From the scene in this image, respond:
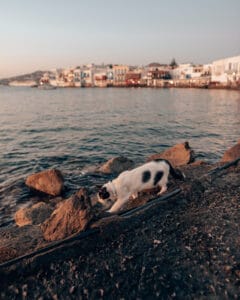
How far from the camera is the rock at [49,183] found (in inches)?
372

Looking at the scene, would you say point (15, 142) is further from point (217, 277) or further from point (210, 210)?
point (217, 277)

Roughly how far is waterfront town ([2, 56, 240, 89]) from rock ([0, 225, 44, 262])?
9885cm

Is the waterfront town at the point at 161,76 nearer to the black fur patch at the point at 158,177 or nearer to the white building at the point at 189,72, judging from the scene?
the white building at the point at 189,72

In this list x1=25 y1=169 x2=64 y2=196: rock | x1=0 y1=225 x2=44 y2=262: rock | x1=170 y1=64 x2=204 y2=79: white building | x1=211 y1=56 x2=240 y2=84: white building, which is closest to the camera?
x1=0 y1=225 x2=44 y2=262: rock

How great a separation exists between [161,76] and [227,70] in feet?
137

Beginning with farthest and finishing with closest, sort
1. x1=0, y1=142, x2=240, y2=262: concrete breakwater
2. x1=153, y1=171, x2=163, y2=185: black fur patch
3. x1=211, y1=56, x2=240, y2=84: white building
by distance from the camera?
x1=211, y1=56, x2=240, y2=84: white building < x1=153, y1=171, x2=163, y2=185: black fur patch < x1=0, y1=142, x2=240, y2=262: concrete breakwater

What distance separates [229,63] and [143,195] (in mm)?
108867

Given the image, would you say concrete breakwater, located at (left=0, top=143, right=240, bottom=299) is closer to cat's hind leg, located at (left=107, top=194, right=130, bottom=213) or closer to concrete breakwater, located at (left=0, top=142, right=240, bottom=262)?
concrete breakwater, located at (left=0, top=142, right=240, bottom=262)

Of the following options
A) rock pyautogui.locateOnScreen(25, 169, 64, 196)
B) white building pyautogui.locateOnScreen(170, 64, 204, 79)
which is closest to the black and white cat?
rock pyautogui.locateOnScreen(25, 169, 64, 196)

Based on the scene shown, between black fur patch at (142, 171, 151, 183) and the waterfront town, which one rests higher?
the waterfront town

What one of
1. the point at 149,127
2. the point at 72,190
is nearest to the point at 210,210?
the point at 72,190

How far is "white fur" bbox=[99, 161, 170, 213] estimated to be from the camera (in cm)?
598

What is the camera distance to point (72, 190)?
10.1 metres

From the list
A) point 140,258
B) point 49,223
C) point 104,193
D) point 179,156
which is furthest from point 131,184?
point 179,156
